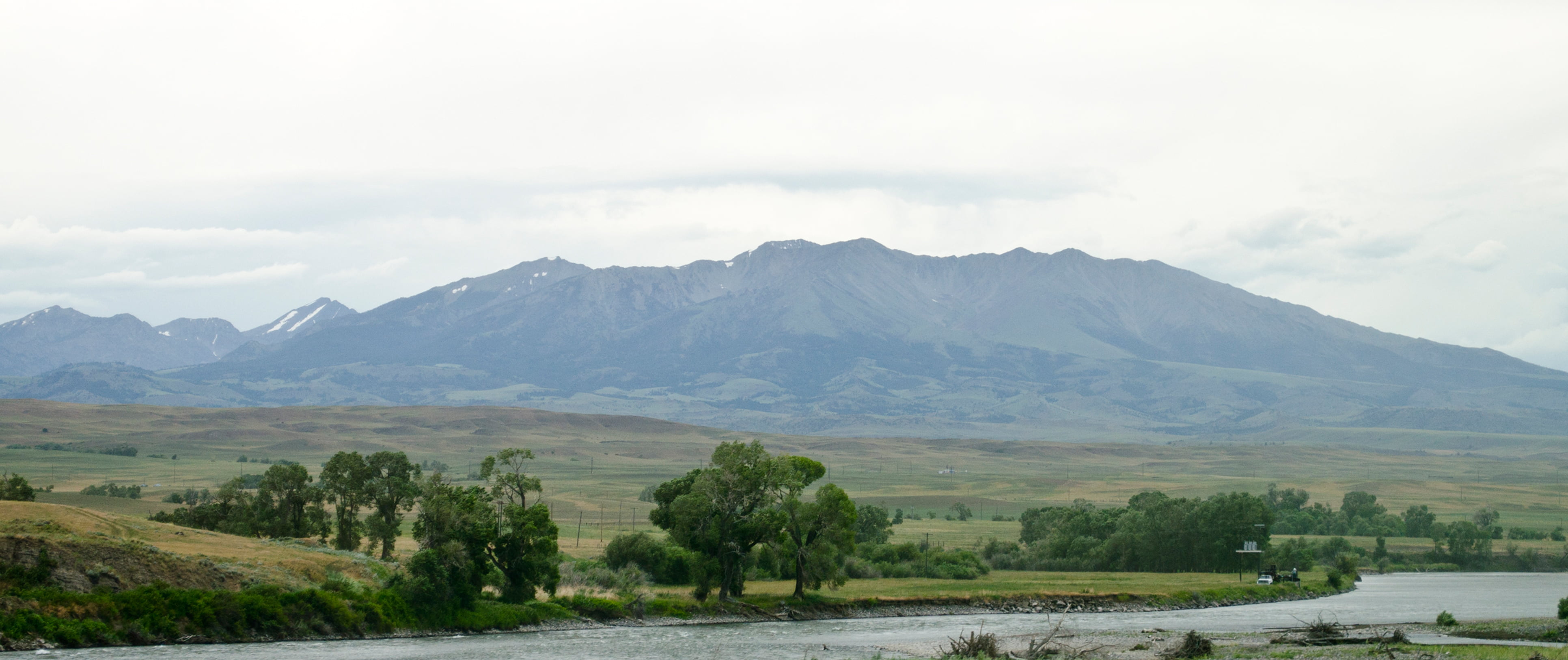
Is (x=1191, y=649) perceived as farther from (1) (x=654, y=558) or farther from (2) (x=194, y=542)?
(2) (x=194, y=542)

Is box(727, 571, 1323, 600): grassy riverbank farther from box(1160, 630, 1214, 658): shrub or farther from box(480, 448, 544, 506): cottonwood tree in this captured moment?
box(1160, 630, 1214, 658): shrub

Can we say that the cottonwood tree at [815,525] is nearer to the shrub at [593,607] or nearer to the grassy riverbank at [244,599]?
the grassy riverbank at [244,599]

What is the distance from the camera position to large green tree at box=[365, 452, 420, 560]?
3255 inches

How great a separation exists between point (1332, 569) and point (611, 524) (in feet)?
249

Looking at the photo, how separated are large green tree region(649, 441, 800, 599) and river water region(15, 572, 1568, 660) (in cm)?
512

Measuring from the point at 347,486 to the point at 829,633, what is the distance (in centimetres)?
3407

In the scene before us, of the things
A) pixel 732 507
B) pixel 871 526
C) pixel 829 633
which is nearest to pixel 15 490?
pixel 732 507

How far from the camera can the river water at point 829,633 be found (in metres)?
57.6

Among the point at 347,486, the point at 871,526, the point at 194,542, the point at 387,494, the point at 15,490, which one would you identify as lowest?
the point at 871,526

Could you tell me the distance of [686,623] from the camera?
74875 mm

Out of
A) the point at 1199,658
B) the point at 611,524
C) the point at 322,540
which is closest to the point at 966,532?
the point at 611,524

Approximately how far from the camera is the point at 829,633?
70875 mm

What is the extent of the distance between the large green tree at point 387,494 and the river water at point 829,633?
60.1 ft

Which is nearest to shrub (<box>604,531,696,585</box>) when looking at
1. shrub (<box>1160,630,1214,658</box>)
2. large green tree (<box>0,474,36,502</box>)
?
large green tree (<box>0,474,36,502</box>)
